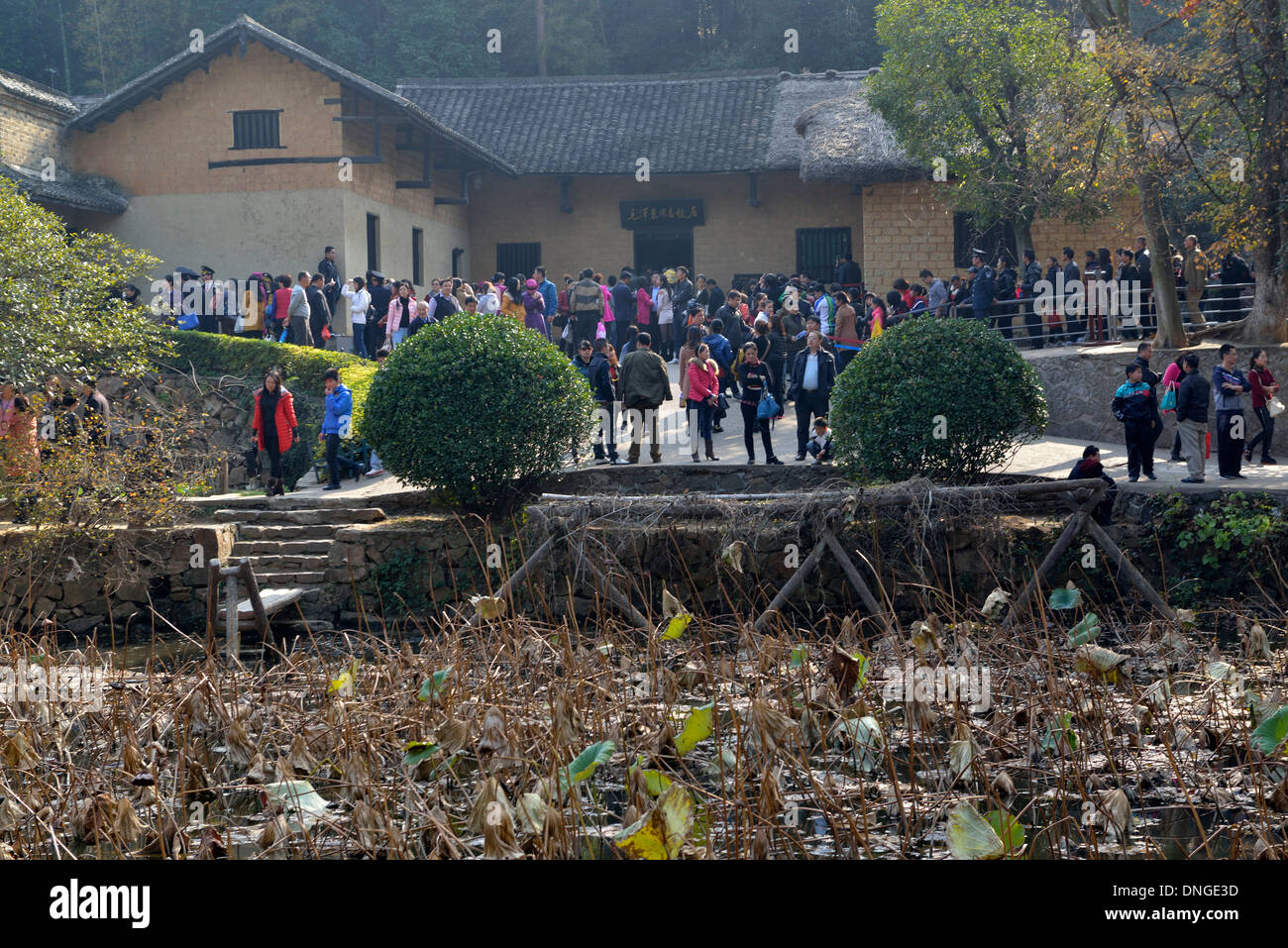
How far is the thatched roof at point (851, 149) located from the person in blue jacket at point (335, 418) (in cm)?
1164

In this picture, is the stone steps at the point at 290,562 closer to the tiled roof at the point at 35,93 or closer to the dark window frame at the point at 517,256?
the tiled roof at the point at 35,93

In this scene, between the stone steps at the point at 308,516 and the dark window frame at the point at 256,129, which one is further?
the dark window frame at the point at 256,129

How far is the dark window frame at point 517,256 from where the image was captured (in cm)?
2800

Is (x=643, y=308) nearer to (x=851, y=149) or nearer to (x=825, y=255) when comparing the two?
(x=851, y=149)

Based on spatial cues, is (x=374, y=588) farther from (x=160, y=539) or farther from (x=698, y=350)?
(x=698, y=350)

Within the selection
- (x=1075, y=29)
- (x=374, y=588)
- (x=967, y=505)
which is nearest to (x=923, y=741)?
(x=967, y=505)

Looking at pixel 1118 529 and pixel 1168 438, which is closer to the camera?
pixel 1118 529

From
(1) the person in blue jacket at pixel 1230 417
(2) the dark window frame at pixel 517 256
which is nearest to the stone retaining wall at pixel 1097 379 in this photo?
(1) the person in blue jacket at pixel 1230 417

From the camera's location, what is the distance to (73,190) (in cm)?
2220

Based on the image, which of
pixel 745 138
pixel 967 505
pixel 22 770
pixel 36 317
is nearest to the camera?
pixel 22 770

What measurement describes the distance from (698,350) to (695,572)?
319cm

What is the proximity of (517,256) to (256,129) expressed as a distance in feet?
21.3

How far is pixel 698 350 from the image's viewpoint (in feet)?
49.1

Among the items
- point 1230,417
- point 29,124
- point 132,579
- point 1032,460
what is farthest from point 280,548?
point 29,124
